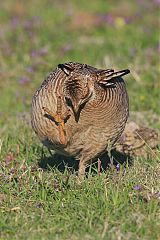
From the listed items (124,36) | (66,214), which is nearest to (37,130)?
(66,214)

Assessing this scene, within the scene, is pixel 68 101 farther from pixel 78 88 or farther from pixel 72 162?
pixel 72 162

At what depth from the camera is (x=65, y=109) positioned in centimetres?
448

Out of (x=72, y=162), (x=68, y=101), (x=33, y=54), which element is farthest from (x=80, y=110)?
(x=33, y=54)

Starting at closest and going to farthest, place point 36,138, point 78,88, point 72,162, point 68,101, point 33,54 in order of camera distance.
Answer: point 78,88 < point 68,101 < point 72,162 < point 36,138 < point 33,54

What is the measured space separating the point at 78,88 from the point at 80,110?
22 centimetres

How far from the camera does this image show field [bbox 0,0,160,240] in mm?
4219

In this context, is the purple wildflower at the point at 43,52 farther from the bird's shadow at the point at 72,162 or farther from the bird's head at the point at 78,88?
the bird's head at the point at 78,88

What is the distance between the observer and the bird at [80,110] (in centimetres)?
435

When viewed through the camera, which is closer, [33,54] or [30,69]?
[30,69]

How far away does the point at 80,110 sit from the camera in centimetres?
445

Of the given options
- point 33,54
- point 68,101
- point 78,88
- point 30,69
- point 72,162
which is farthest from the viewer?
point 33,54

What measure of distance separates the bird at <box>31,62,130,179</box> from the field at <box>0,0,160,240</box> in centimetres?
24

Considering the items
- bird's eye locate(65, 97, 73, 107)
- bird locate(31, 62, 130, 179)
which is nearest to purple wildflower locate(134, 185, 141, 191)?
bird locate(31, 62, 130, 179)

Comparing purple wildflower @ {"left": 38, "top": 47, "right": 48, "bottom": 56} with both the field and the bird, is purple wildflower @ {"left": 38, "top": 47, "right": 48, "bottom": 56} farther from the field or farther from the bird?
the bird
